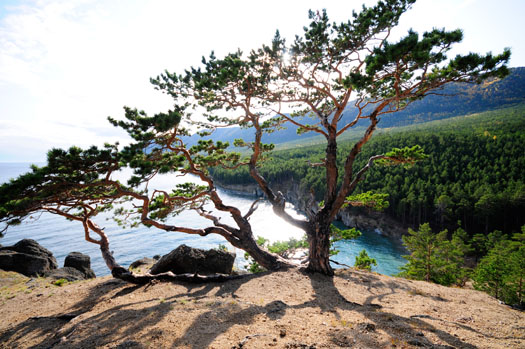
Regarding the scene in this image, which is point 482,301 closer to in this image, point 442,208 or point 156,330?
point 156,330

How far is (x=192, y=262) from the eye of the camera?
1066 centimetres

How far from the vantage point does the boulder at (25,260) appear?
15828mm

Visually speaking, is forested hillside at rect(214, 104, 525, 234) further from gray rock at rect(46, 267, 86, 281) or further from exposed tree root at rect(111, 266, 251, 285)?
gray rock at rect(46, 267, 86, 281)

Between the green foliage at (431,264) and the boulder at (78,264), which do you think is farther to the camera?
the green foliage at (431,264)

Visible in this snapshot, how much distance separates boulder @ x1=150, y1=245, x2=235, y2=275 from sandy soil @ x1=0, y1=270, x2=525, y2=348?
1372mm

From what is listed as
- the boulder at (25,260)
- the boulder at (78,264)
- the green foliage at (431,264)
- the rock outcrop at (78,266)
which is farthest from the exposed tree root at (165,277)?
the green foliage at (431,264)

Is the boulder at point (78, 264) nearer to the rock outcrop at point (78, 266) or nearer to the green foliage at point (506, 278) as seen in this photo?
the rock outcrop at point (78, 266)

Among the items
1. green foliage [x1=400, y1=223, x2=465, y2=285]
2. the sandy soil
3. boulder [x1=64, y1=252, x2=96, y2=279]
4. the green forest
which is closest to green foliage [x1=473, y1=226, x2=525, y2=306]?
the green forest

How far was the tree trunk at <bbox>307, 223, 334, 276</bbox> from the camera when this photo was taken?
9.65 meters

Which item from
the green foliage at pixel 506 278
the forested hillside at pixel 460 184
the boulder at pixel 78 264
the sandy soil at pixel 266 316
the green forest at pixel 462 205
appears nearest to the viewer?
the sandy soil at pixel 266 316

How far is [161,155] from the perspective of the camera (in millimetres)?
7633

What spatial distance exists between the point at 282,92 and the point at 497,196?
43.7 m

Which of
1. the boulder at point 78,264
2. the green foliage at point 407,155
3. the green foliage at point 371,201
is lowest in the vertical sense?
the boulder at point 78,264

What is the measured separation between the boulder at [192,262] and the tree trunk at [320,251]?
4316 millimetres
